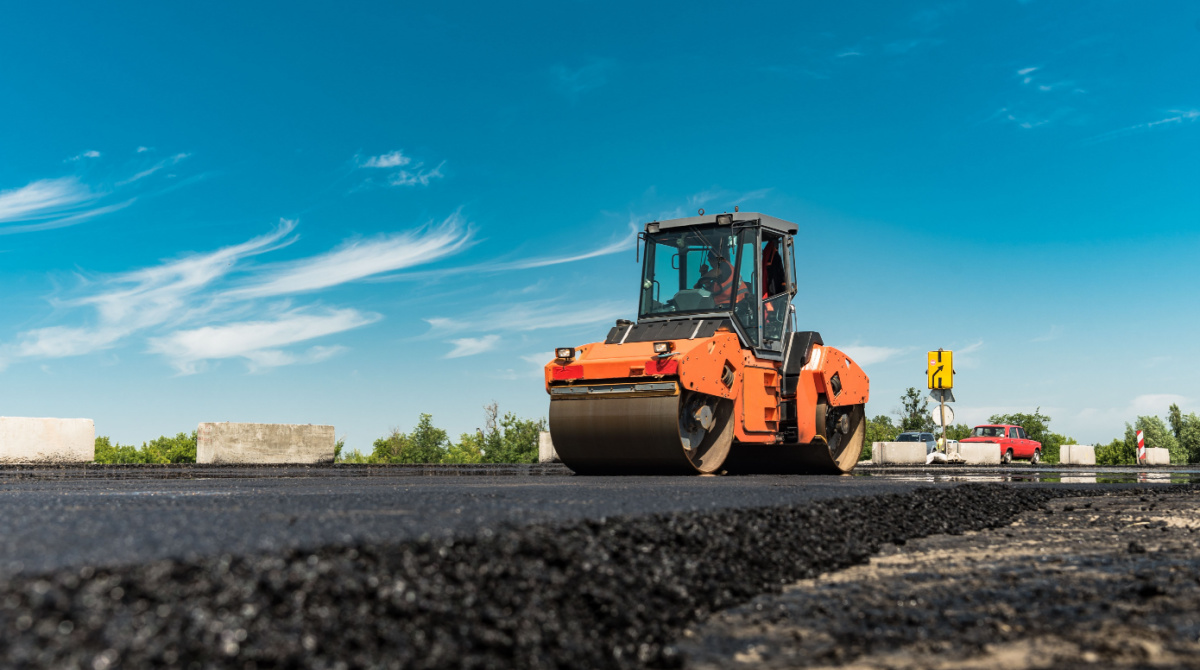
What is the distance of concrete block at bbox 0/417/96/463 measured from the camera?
13203 millimetres

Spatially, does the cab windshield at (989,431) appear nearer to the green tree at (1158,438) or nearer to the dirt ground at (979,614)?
the green tree at (1158,438)

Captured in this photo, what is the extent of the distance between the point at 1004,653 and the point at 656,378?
683 centimetres

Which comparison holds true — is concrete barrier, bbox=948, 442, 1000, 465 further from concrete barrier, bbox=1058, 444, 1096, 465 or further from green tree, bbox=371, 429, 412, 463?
green tree, bbox=371, 429, 412, 463

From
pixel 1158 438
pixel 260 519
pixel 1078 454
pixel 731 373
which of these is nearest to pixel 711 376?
pixel 731 373

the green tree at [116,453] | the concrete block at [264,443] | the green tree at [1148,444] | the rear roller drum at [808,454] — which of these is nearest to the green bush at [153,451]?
the green tree at [116,453]

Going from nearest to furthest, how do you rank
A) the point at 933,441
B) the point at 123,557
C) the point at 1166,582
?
the point at 123,557
the point at 1166,582
the point at 933,441

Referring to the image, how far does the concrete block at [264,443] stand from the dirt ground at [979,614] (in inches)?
514

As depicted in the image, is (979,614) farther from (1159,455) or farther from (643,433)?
(1159,455)

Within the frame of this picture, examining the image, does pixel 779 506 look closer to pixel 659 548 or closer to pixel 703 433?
pixel 659 548

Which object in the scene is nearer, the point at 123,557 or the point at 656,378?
the point at 123,557

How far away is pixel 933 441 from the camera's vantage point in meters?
39.6

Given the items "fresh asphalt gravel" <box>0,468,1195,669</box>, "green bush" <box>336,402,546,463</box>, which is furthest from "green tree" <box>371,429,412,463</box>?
"fresh asphalt gravel" <box>0,468,1195,669</box>

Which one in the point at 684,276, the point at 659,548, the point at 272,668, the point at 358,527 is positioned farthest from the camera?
the point at 684,276

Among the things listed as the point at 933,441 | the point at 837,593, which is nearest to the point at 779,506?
the point at 837,593
